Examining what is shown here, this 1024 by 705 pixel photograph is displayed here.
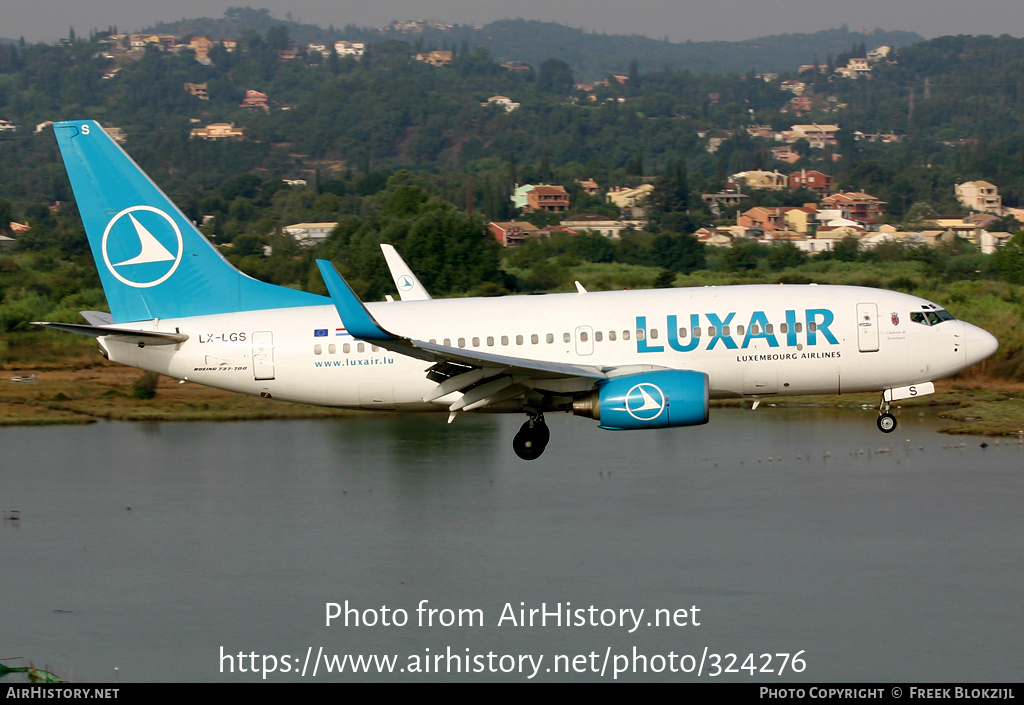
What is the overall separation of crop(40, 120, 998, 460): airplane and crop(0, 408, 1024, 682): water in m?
11.1

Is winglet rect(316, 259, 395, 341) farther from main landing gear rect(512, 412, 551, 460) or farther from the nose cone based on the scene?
the nose cone

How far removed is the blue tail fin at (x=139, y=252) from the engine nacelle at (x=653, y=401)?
9.71 metres

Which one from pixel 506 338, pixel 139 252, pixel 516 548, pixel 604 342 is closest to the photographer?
pixel 604 342

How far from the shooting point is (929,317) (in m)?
39.6

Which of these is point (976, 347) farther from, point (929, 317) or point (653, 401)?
point (653, 401)

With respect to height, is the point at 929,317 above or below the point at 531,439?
above

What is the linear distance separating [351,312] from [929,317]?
16.8 metres

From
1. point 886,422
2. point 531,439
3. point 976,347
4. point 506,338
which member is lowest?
point 531,439

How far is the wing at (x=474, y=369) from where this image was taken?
3384cm

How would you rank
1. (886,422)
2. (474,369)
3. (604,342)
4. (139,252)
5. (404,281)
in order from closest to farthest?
(474,369) → (604,342) → (886,422) → (139,252) → (404,281)

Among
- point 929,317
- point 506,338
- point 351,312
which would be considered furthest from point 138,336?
point 929,317

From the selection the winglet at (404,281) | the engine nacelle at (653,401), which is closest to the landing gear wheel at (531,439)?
the engine nacelle at (653,401)

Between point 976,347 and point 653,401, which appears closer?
point 653,401

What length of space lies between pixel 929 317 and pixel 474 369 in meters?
13.2
